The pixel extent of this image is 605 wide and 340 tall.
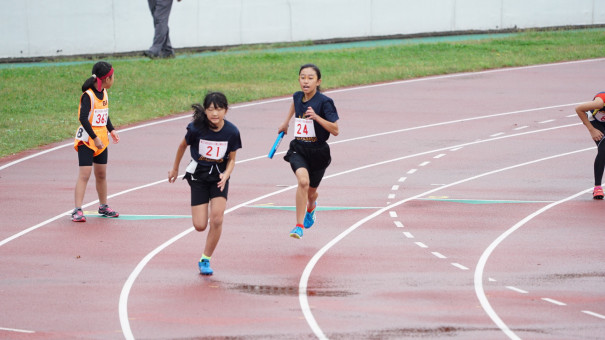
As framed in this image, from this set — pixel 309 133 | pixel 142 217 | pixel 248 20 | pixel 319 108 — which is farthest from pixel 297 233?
pixel 248 20

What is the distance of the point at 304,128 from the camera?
11594 mm

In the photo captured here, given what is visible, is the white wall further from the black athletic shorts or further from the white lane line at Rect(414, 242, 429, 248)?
the white lane line at Rect(414, 242, 429, 248)

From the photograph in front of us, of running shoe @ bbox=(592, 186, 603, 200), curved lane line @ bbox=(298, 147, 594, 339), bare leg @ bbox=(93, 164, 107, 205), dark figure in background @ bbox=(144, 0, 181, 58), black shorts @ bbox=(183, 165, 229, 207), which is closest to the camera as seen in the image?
curved lane line @ bbox=(298, 147, 594, 339)

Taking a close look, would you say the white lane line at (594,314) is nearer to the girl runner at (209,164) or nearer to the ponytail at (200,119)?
the girl runner at (209,164)

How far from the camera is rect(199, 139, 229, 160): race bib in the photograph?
10.2 m

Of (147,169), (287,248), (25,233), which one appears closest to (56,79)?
(147,169)

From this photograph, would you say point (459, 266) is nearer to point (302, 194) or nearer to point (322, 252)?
point (322, 252)

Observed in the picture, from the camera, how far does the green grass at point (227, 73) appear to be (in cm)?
2212

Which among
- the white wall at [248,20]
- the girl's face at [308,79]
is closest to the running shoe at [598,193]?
the girl's face at [308,79]

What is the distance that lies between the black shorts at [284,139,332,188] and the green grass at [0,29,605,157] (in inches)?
323

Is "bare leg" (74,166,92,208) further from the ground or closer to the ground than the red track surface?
further from the ground

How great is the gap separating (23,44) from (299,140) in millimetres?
20878

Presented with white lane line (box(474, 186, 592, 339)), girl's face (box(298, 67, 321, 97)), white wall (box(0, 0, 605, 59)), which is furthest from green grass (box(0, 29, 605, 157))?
white lane line (box(474, 186, 592, 339))

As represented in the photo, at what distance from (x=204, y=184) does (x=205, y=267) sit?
856mm
